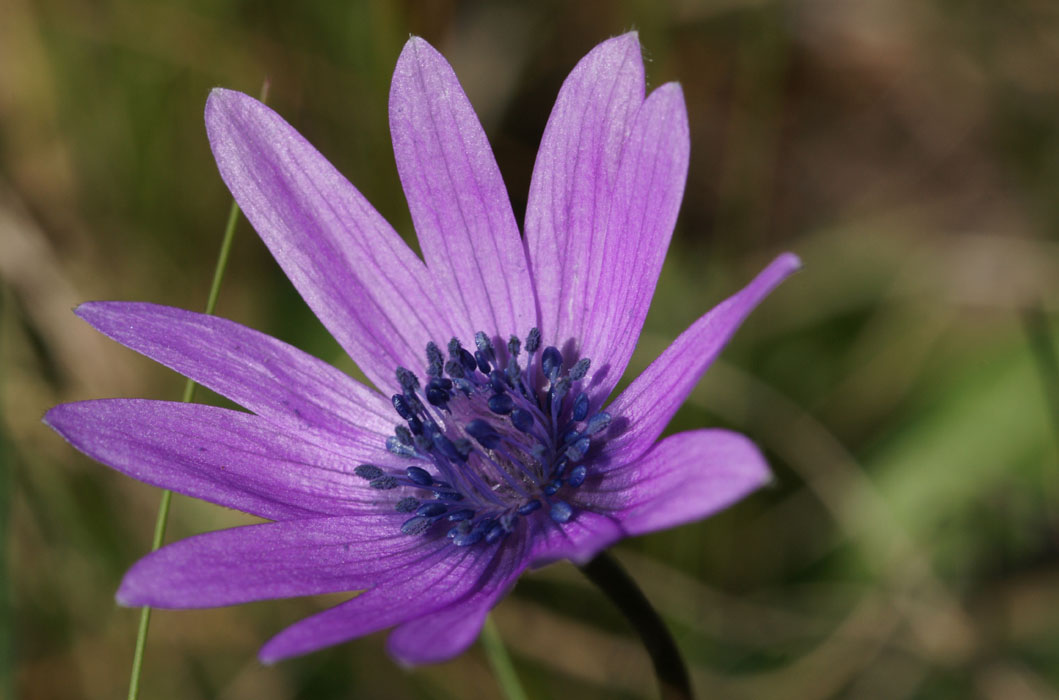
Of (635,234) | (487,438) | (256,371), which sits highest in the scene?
(635,234)

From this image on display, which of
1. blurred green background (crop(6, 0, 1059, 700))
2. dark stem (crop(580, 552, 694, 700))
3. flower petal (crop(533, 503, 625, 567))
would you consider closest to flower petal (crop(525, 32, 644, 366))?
flower petal (crop(533, 503, 625, 567))

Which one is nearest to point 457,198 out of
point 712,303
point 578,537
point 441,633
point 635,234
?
point 635,234

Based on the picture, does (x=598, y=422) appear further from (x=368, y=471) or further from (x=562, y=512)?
(x=368, y=471)

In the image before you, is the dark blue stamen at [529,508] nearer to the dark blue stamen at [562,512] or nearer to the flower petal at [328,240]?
the dark blue stamen at [562,512]

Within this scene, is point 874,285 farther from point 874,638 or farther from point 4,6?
point 4,6

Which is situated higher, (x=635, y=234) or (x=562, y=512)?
(x=635, y=234)

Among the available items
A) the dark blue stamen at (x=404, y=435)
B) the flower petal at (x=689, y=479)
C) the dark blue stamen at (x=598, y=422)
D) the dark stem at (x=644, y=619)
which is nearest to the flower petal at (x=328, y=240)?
the dark blue stamen at (x=404, y=435)
